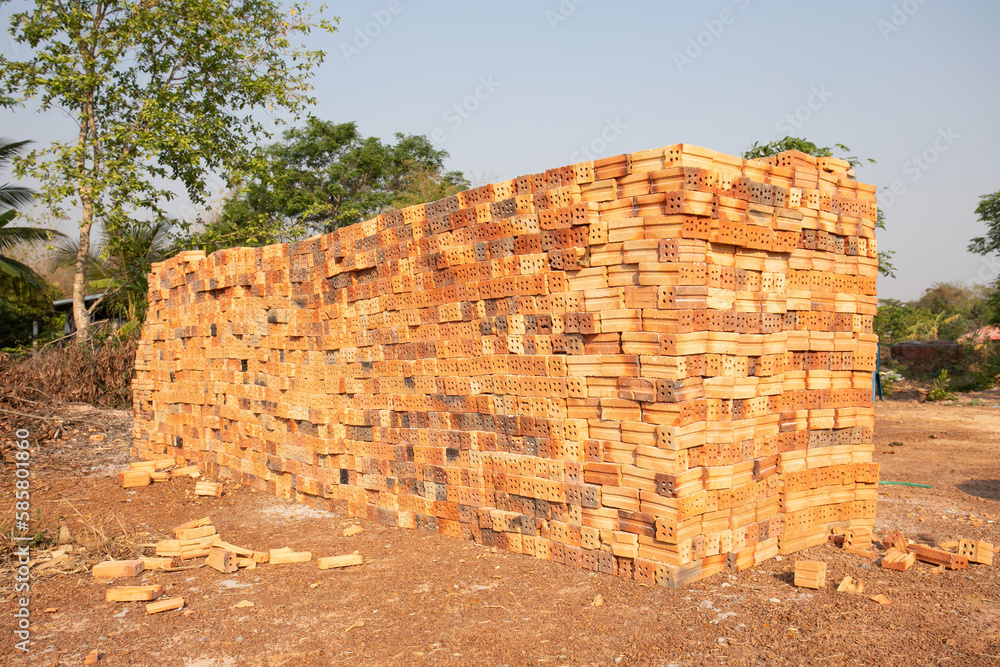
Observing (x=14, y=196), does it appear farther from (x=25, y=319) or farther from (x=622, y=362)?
(x=622, y=362)

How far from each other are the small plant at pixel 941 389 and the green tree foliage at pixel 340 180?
14661 mm

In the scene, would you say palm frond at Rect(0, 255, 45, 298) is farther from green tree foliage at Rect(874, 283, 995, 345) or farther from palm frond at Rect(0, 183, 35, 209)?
green tree foliage at Rect(874, 283, 995, 345)

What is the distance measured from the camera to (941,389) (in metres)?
17.5

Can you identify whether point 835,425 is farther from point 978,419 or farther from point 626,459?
point 978,419

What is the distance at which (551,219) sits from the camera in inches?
223

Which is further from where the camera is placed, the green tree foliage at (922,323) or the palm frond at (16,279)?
the green tree foliage at (922,323)

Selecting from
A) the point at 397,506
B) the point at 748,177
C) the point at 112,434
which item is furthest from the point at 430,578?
the point at 112,434

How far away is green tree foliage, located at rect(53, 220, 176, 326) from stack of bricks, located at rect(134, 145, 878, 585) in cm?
1116

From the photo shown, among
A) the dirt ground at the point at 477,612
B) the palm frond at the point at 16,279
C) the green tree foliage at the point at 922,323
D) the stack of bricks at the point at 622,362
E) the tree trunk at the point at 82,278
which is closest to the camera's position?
the dirt ground at the point at 477,612

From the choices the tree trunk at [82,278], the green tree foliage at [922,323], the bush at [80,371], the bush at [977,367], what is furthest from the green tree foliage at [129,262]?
the green tree foliage at [922,323]

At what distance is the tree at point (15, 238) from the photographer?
57.7 feet

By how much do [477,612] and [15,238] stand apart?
1833cm

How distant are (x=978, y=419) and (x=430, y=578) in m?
13.1

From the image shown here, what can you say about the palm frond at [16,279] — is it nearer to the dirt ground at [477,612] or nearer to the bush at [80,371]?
the bush at [80,371]
